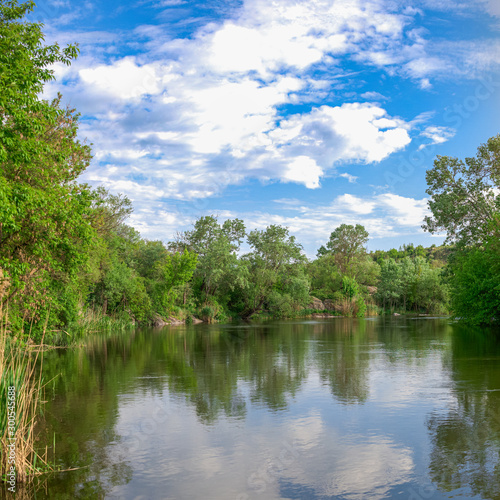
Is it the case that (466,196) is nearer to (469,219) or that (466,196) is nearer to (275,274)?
(469,219)

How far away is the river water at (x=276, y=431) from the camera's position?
6520 millimetres

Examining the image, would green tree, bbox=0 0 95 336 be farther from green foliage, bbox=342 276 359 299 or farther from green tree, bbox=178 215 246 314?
green foliage, bbox=342 276 359 299

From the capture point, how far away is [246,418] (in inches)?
384

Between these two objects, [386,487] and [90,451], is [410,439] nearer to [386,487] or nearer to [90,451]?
[386,487]

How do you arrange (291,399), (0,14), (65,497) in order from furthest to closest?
1. (0,14)
2. (291,399)
3. (65,497)

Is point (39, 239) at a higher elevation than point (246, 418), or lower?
higher

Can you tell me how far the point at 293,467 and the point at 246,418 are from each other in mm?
2735

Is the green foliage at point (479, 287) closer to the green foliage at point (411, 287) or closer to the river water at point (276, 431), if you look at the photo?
the river water at point (276, 431)

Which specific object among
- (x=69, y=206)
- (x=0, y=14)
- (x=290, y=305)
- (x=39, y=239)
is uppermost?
(x=0, y=14)

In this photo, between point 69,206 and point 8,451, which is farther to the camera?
point 69,206

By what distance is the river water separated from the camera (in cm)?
652

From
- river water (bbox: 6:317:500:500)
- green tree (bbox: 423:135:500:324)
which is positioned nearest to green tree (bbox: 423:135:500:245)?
green tree (bbox: 423:135:500:324)

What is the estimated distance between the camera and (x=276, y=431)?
8859mm

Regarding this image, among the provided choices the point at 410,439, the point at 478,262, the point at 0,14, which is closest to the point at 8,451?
the point at 410,439
